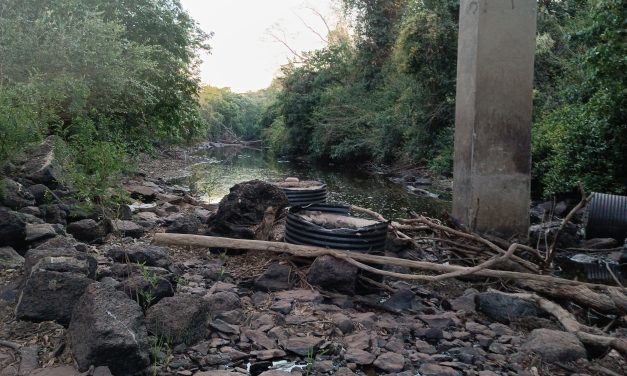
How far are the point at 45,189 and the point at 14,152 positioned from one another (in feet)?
2.77

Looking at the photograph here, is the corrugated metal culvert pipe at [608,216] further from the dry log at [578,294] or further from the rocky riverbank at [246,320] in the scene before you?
the dry log at [578,294]

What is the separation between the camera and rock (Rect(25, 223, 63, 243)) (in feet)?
15.0

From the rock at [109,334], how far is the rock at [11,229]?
1888 millimetres

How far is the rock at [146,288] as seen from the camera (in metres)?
3.42

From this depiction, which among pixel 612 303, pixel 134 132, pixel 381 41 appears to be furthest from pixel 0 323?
pixel 381 41

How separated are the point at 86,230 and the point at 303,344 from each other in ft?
10.2

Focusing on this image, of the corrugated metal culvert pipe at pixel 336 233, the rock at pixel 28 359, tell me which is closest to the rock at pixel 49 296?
the rock at pixel 28 359

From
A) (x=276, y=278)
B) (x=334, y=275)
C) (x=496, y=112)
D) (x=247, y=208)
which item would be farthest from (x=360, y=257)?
(x=496, y=112)

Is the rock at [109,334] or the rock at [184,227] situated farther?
the rock at [184,227]

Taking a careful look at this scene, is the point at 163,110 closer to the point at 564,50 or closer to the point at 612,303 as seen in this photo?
the point at 564,50

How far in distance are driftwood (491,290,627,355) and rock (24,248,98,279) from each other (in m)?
3.22

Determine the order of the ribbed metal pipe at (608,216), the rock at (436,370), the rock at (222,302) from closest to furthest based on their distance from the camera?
1. the rock at (436,370)
2. the rock at (222,302)
3. the ribbed metal pipe at (608,216)

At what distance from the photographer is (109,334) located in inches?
106

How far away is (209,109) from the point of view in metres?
63.8
